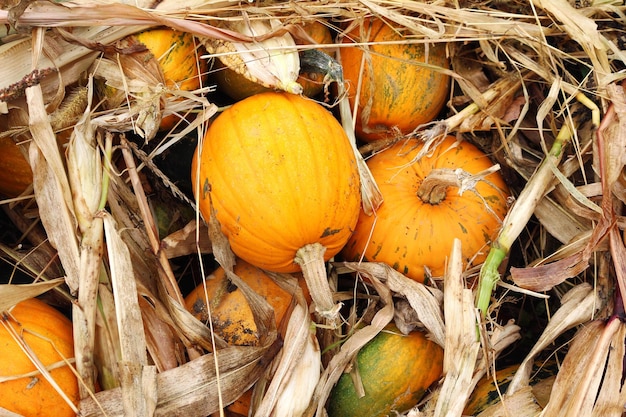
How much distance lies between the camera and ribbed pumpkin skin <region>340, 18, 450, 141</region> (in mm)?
2332

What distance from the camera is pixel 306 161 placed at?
6.32 ft

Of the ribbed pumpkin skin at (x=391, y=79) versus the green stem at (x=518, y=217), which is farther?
the ribbed pumpkin skin at (x=391, y=79)

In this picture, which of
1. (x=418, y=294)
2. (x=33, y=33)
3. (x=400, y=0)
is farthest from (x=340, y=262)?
(x=33, y=33)

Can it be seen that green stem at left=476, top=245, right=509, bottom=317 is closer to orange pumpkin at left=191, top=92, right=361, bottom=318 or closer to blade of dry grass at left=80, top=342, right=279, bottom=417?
orange pumpkin at left=191, top=92, right=361, bottom=318

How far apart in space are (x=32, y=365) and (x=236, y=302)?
2.02ft

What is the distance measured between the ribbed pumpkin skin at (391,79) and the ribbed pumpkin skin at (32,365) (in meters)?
1.20

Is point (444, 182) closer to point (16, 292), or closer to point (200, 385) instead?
point (200, 385)

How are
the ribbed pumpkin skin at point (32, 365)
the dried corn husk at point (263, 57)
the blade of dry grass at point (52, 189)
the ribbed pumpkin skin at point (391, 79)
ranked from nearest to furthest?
the ribbed pumpkin skin at point (32, 365)
the blade of dry grass at point (52, 189)
the dried corn husk at point (263, 57)
the ribbed pumpkin skin at point (391, 79)

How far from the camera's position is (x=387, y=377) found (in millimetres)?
2105

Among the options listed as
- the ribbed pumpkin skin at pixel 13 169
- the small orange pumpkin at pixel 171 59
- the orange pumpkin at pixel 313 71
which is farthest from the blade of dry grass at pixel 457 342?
the ribbed pumpkin skin at pixel 13 169

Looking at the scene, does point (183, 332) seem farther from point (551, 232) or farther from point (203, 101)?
point (551, 232)

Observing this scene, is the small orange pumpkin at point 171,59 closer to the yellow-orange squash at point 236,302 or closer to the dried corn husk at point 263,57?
the dried corn husk at point 263,57

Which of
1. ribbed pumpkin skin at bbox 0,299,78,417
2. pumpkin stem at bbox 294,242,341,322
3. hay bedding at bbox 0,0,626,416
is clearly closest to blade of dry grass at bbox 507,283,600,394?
hay bedding at bbox 0,0,626,416

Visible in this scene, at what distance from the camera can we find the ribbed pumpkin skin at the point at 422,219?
86.6 inches
